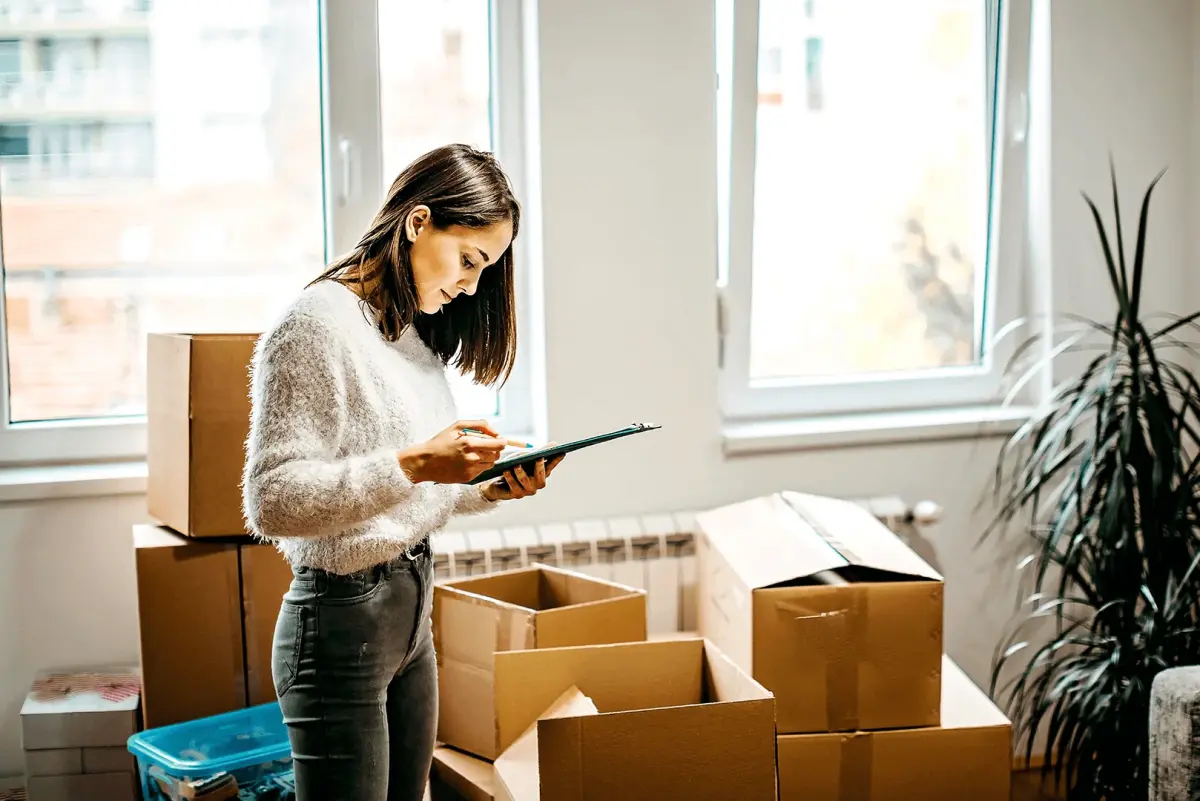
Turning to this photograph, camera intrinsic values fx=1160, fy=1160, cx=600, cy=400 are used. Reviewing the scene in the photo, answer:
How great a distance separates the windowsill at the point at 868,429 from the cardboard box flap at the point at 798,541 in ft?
1.03

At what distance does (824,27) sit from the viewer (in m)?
2.78

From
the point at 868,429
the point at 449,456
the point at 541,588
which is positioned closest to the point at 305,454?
the point at 449,456

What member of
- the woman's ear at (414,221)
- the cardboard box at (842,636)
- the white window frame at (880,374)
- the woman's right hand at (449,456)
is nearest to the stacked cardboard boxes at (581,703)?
the cardboard box at (842,636)

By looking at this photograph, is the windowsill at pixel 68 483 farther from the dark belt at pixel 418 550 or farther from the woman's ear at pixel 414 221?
the woman's ear at pixel 414 221

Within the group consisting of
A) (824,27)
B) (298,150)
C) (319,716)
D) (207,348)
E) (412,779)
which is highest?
(824,27)

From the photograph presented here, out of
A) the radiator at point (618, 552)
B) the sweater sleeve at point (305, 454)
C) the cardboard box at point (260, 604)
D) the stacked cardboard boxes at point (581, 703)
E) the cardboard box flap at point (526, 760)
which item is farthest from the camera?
the radiator at point (618, 552)

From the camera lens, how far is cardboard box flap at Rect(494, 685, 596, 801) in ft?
5.88

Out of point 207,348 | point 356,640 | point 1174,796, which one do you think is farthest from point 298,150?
point 1174,796

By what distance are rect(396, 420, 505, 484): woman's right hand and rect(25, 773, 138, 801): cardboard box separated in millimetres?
1207

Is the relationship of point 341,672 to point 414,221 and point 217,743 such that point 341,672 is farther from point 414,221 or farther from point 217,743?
point 217,743

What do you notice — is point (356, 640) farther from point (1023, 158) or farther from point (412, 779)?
point (1023, 158)

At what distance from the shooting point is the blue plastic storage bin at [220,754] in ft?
6.15

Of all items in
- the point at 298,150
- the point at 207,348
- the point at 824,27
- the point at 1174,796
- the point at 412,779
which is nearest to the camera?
the point at 412,779

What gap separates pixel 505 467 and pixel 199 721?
92 centimetres
